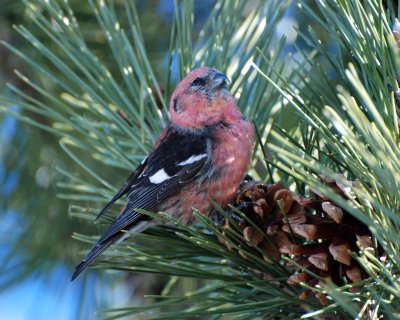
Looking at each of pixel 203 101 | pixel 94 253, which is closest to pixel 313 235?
pixel 94 253

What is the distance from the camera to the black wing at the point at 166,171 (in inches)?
79.3

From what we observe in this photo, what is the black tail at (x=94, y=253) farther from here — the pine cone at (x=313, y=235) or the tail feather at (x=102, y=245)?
the pine cone at (x=313, y=235)

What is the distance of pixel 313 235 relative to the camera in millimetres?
1241

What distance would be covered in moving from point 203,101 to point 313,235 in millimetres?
1161

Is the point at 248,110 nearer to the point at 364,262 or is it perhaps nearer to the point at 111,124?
the point at 111,124

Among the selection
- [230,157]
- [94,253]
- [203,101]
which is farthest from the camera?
[203,101]

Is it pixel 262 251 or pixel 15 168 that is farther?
pixel 15 168

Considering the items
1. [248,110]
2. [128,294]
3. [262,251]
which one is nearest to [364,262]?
[262,251]

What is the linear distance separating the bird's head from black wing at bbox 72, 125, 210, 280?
0.24ft

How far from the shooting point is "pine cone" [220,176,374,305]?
1201 mm

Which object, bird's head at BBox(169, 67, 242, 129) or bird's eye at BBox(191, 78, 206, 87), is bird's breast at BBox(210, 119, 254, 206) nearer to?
bird's head at BBox(169, 67, 242, 129)

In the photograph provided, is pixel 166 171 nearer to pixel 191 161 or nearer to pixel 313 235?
pixel 191 161

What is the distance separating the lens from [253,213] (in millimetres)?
1484

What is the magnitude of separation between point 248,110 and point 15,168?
1.10 meters
